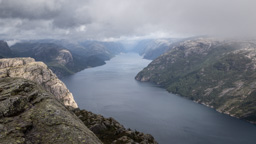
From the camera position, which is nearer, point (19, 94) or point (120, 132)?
point (19, 94)

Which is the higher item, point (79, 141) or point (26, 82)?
point (26, 82)

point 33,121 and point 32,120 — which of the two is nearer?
point 33,121

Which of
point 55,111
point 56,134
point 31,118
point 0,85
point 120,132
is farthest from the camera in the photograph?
point 120,132

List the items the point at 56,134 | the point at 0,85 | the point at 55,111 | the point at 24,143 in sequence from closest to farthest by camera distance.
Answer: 1. the point at 24,143
2. the point at 56,134
3. the point at 55,111
4. the point at 0,85

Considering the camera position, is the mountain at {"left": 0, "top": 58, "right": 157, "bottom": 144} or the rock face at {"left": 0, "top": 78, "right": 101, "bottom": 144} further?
the mountain at {"left": 0, "top": 58, "right": 157, "bottom": 144}

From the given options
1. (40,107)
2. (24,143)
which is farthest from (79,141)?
(40,107)

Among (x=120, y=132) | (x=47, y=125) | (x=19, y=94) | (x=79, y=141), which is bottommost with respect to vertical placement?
(x=120, y=132)

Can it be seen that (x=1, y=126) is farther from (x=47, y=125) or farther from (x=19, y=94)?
(x=19, y=94)

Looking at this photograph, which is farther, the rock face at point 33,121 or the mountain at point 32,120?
the mountain at point 32,120
